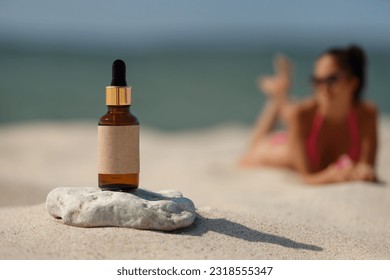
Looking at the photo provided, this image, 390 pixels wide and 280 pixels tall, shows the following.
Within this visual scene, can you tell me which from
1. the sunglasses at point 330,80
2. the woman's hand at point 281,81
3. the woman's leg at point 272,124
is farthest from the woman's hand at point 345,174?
the woman's hand at point 281,81

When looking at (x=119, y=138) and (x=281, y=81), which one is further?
(x=281, y=81)

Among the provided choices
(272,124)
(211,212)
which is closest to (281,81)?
(272,124)

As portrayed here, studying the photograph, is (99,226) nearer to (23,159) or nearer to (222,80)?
(23,159)

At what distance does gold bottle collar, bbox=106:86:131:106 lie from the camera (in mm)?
2102

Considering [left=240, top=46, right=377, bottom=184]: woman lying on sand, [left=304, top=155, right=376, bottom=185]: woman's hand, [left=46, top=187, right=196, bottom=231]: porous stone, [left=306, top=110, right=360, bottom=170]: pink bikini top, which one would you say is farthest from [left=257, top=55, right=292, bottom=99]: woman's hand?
[left=46, top=187, right=196, bottom=231]: porous stone

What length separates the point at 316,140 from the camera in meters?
4.23

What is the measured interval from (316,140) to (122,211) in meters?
2.42

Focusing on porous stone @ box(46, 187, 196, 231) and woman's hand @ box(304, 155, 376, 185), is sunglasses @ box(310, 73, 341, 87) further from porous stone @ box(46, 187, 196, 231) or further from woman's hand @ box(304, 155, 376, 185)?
porous stone @ box(46, 187, 196, 231)

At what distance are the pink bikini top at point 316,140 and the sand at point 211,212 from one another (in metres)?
0.21

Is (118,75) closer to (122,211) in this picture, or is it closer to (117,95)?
(117,95)

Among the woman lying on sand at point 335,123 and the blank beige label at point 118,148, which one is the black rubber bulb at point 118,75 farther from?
the woman lying on sand at point 335,123

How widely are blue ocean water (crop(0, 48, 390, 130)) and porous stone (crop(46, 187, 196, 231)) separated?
27.4 ft

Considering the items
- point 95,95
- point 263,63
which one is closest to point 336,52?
point 95,95
